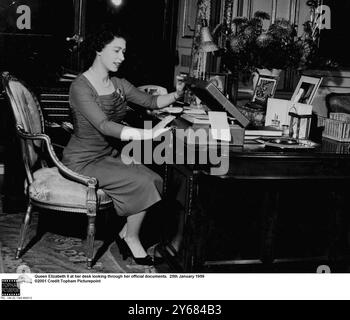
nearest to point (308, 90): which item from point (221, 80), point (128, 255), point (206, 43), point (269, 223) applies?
point (221, 80)

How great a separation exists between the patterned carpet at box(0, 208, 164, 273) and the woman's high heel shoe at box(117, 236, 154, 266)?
0.03 meters

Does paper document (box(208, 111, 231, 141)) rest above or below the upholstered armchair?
above

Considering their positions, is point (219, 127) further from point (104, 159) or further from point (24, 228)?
point (24, 228)

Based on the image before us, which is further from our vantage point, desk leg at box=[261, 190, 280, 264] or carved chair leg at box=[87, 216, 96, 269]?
carved chair leg at box=[87, 216, 96, 269]

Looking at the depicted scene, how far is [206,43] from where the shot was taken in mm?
3715

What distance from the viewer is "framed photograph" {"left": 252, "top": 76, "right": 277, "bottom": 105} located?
3.70 metres

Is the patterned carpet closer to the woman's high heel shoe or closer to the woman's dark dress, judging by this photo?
the woman's high heel shoe

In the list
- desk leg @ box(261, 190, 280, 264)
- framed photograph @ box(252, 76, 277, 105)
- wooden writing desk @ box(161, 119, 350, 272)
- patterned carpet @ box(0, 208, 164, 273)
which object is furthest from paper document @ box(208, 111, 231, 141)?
patterned carpet @ box(0, 208, 164, 273)

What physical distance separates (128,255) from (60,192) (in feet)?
2.09

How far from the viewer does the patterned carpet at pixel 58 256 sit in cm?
353

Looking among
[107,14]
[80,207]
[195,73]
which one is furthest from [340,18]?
[80,207]

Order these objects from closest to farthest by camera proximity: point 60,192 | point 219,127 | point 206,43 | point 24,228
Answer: point 219,127 < point 60,192 < point 24,228 < point 206,43

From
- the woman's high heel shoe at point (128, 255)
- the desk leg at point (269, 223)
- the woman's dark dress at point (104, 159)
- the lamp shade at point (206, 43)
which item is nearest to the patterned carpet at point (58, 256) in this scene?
the woman's high heel shoe at point (128, 255)

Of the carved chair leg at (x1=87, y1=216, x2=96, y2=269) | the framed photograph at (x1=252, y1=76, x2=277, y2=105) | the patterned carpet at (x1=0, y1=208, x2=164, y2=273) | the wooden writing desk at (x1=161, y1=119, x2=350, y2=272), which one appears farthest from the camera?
the framed photograph at (x1=252, y1=76, x2=277, y2=105)
